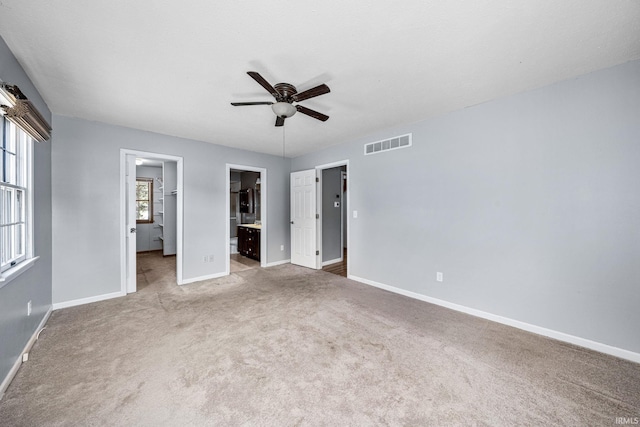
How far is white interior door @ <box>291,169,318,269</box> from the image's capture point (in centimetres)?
517

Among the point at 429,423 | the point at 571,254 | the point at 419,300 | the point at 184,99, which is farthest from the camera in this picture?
the point at 419,300

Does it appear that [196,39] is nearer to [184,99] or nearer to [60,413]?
[184,99]

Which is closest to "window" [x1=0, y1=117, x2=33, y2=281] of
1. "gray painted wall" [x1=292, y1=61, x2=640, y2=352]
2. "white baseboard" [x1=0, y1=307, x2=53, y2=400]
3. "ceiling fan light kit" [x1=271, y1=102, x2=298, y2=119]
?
"white baseboard" [x1=0, y1=307, x2=53, y2=400]

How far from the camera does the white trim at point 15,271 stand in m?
1.76

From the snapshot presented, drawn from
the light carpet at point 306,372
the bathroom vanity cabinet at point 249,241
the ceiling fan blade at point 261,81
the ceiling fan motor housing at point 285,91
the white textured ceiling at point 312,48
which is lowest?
the light carpet at point 306,372

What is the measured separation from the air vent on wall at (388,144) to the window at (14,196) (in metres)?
4.06

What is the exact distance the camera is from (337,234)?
5781mm

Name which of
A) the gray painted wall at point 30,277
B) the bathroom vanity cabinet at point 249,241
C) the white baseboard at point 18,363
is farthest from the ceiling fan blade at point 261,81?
the bathroom vanity cabinet at point 249,241

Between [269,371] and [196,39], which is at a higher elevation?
[196,39]

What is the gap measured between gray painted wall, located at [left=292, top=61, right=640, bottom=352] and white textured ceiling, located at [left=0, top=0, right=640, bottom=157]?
1.11ft

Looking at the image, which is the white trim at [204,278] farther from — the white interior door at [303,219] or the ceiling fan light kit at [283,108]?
the ceiling fan light kit at [283,108]

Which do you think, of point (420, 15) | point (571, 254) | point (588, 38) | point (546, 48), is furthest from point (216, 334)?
point (588, 38)

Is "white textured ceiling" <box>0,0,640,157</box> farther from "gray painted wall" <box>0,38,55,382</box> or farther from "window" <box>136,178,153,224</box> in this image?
"window" <box>136,178,153,224</box>

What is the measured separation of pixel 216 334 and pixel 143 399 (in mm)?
869
